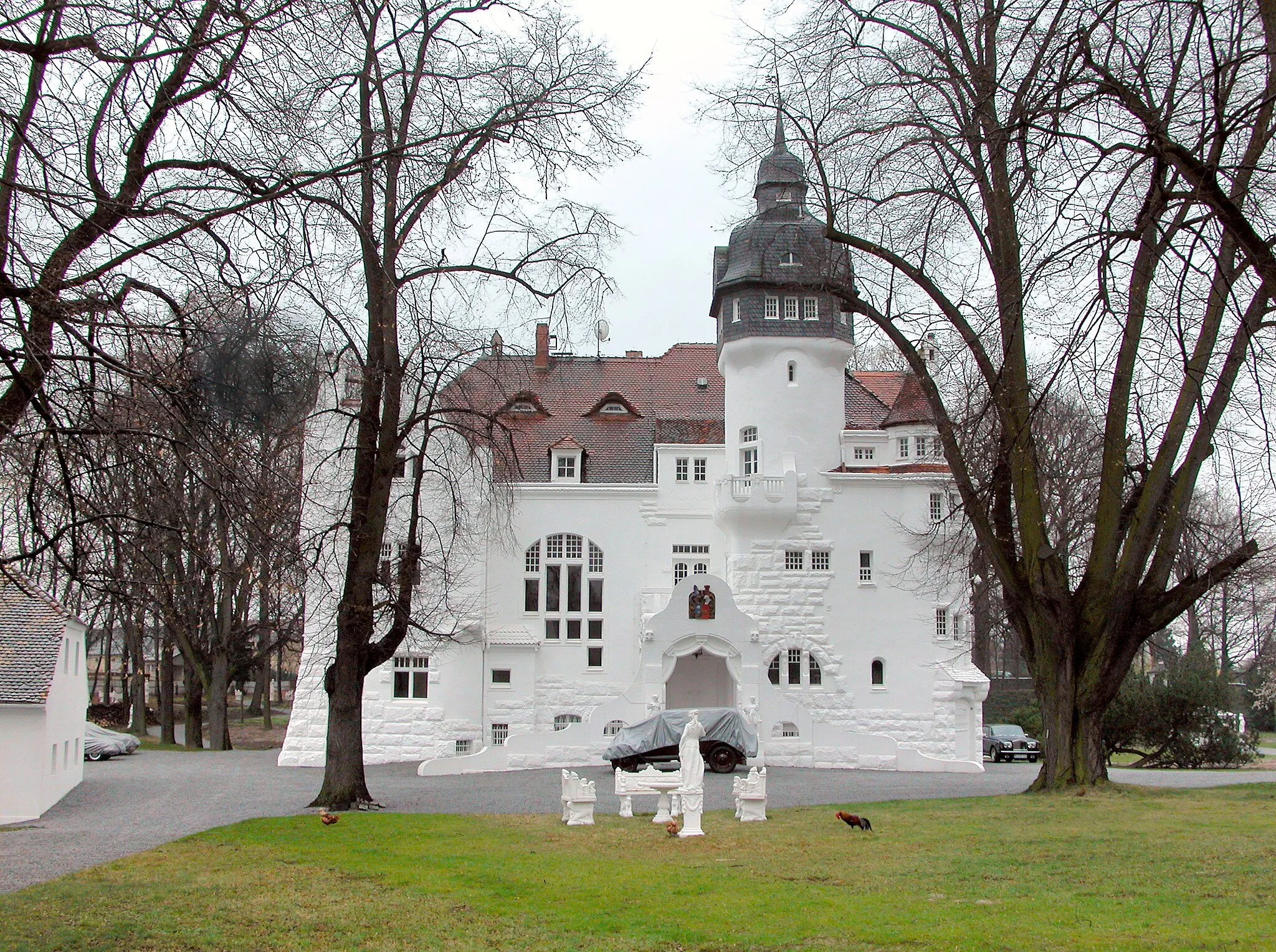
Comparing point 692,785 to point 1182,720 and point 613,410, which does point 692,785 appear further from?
point 1182,720

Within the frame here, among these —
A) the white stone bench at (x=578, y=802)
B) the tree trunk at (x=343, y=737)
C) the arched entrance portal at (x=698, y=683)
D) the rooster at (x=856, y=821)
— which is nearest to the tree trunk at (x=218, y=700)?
the arched entrance portal at (x=698, y=683)

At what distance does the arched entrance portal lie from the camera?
3203 centimetres

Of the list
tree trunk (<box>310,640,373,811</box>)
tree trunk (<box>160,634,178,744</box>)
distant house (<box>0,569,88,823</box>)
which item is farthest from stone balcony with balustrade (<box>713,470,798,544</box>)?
tree trunk (<box>160,634,178,744</box>)

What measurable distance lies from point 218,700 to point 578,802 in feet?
79.2

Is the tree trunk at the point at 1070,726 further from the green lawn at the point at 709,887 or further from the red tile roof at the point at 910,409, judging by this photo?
the red tile roof at the point at 910,409

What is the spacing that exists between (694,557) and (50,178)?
26347 millimetres

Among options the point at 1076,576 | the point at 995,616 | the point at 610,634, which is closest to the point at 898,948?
the point at 610,634

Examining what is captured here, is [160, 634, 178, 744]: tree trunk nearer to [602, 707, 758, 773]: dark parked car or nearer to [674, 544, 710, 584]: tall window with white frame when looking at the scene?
[674, 544, 710, 584]: tall window with white frame

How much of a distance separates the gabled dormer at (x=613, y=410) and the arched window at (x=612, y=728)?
9.53 meters

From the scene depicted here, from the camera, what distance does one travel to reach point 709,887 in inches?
443

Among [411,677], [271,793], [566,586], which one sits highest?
[566,586]

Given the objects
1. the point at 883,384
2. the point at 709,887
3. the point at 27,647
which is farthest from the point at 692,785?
the point at 883,384

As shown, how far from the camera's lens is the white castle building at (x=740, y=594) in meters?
29.7

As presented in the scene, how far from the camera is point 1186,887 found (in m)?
10.1
